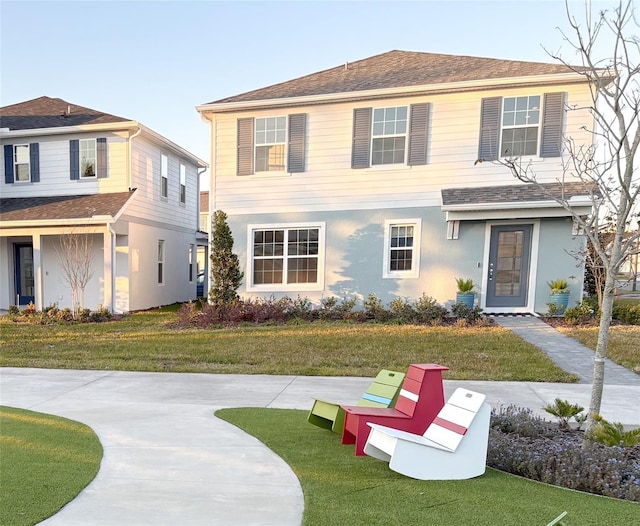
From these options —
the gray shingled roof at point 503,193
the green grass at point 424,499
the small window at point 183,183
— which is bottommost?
the green grass at point 424,499

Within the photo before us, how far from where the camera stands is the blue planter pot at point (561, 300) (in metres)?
9.80

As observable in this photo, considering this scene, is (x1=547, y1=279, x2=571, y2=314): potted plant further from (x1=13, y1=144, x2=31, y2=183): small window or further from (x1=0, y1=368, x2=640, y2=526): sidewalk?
(x1=13, y1=144, x2=31, y2=183): small window

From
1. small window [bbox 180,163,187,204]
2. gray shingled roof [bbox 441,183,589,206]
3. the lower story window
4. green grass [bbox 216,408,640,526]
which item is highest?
small window [bbox 180,163,187,204]

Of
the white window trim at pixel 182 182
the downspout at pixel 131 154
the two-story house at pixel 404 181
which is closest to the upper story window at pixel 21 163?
the downspout at pixel 131 154

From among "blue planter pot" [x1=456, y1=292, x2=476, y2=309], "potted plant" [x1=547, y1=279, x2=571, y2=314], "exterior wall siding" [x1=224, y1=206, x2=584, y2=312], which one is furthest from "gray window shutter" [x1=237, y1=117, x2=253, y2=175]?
"potted plant" [x1=547, y1=279, x2=571, y2=314]

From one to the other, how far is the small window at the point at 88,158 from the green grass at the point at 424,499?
1269 cm

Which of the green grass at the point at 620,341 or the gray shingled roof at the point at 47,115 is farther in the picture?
the gray shingled roof at the point at 47,115

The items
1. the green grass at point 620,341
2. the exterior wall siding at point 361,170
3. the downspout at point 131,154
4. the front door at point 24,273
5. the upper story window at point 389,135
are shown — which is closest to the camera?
the green grass at point 620,341

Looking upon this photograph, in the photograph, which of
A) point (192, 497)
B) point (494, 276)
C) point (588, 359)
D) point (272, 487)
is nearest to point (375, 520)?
point (272, 487)

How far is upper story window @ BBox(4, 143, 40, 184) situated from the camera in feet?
42.3

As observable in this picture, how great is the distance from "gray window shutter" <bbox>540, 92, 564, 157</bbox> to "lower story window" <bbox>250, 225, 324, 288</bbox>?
20.5 feet

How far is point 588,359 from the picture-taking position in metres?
6.64

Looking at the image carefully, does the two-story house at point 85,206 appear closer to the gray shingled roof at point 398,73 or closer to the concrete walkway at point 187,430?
the gray shingled roof at point 398,73

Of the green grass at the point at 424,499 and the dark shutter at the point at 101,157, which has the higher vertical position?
the dark shutter at the point at 101,157
